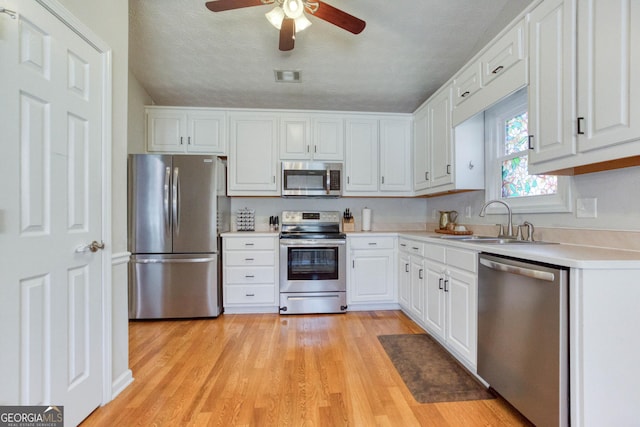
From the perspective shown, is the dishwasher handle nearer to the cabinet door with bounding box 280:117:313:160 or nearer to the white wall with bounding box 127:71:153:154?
the cabinet door with bounding box 280:117:313:160

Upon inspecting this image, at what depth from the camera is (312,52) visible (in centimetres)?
241

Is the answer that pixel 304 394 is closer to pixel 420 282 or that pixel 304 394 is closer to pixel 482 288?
pixel 482 288

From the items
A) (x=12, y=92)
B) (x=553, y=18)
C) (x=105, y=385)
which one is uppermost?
(x=553, y=18)

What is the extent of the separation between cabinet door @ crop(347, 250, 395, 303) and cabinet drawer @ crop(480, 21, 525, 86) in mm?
1928

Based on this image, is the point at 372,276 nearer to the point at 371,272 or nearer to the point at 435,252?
the point at 371,272

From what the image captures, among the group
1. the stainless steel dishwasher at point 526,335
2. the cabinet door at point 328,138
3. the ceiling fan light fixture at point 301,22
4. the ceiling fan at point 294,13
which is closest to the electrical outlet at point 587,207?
the stainless steel dishwasher at point 526,335

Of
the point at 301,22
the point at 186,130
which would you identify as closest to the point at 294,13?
the point at 301,22

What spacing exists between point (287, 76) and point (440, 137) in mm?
1697

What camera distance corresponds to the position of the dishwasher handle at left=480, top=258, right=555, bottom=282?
1179 mm

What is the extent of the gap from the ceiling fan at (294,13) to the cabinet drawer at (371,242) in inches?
79.2

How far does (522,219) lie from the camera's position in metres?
2.13

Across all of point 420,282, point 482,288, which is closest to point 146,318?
point 420,282

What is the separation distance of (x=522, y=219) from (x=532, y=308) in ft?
3.71

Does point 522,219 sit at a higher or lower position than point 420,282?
higher
